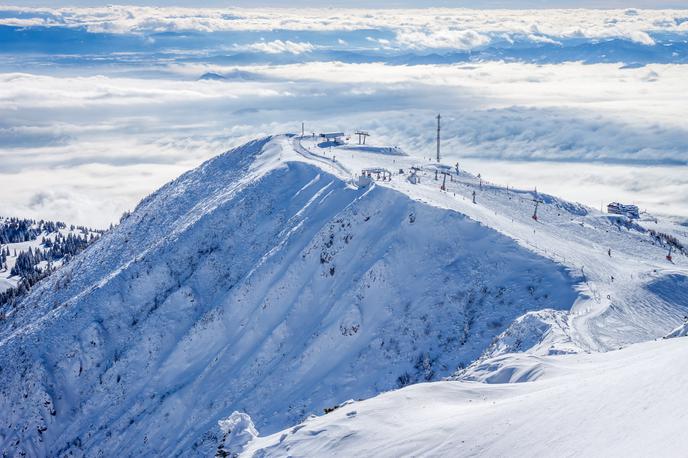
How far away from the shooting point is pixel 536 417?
36.1 metres

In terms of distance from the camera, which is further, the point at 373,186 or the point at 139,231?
the point at 139,231

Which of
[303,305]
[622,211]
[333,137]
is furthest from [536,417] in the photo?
[333,137]

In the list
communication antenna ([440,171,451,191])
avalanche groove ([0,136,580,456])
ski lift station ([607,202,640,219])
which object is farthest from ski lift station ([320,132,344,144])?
ski lift station ([607,202,640,219])

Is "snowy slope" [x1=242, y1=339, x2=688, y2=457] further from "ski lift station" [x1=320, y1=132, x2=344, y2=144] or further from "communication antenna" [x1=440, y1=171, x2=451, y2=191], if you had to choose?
"ski lift station" [x1=320, y1=132, x2=344, y2=144]

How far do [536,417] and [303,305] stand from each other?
1850 inches

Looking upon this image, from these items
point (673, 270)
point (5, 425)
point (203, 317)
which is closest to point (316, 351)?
point (203, 317)

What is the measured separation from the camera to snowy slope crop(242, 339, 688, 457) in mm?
31766

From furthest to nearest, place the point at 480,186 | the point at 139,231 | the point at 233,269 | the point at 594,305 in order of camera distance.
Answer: the point at 139,231, the point at 480,186, the point at 233,269, the point at 594,305

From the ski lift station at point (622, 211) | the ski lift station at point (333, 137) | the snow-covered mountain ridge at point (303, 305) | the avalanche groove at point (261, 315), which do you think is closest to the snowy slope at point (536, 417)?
A: the snow-covered mountain ridge at point (303, 305)

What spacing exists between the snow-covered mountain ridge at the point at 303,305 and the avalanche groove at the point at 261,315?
214 mm

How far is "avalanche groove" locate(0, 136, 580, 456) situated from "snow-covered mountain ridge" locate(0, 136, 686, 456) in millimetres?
214

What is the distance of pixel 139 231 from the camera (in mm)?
116062

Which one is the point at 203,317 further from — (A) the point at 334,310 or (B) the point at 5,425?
(B) the point at 5,425

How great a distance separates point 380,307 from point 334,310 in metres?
5.50
